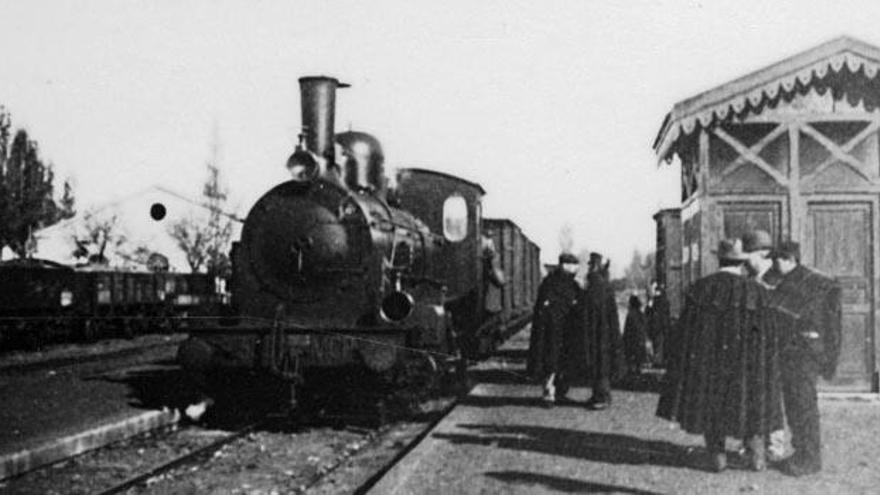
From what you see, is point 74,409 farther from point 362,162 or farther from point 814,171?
point 814,171

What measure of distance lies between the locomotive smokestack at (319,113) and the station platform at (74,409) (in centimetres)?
362

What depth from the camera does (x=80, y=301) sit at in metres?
23.4

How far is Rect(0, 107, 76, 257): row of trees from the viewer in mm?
21641

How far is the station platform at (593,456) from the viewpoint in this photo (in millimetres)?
6609

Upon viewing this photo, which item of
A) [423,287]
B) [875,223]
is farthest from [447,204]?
[875,223]

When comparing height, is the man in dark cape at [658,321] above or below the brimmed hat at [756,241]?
below

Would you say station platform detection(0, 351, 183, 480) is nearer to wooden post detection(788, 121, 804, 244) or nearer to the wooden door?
wooden post detection(788, 121, 804, 244)

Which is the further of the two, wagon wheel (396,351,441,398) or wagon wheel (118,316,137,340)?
wagon wheel (118,316,137,340)

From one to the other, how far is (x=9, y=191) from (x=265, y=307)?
13.9 m

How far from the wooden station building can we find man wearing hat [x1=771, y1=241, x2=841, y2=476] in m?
2.92

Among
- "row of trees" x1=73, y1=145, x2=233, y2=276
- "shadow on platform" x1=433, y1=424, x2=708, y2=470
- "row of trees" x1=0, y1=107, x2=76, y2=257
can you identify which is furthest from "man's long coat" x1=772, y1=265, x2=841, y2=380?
"row of trees" x1=73, y1=145, x2=233, y2=276

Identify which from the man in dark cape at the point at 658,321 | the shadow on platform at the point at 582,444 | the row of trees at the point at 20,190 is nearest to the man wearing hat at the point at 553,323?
the shadow on platform at the point at 582,444

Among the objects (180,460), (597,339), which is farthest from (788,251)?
(180,460)

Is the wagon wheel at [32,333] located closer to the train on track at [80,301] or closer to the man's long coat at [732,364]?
the train on track at [80,301]
